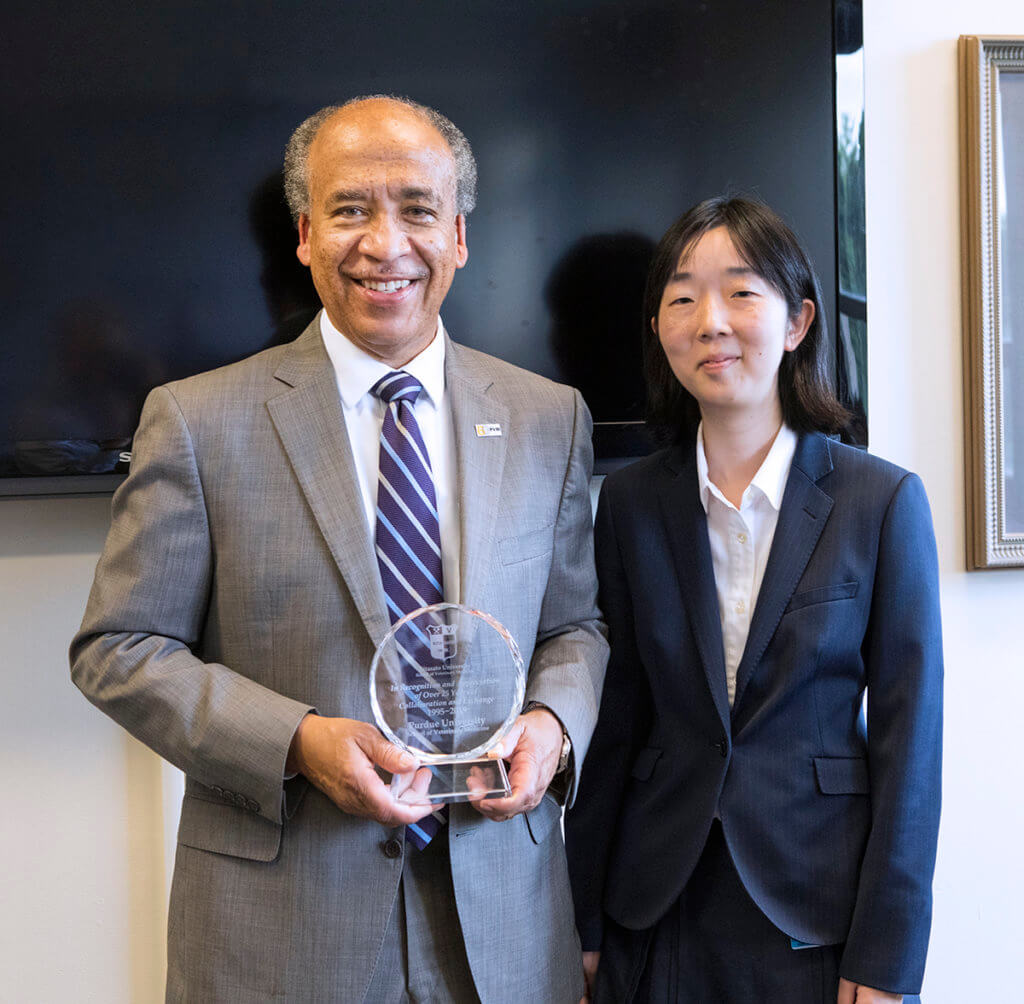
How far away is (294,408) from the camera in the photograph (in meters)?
1.41

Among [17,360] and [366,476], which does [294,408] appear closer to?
[366,476]

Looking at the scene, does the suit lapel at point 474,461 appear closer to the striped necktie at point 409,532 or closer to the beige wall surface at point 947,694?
the striped necktie at point 409,532

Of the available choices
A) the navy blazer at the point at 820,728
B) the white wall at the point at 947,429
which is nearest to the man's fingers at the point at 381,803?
the navy blazer at the point at 820,728

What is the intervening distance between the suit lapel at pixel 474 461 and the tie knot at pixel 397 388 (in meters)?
0.07

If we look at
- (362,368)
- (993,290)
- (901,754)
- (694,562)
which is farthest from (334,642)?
(993,290)

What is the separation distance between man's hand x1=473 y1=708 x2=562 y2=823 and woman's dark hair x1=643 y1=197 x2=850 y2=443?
1.92ft

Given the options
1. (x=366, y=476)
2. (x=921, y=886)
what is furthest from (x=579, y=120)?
(x=921, y=886)

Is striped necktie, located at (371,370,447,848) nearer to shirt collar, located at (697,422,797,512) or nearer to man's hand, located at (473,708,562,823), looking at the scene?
man's hand, located at (473,708,562,823)

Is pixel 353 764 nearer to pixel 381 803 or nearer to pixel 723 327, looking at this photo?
pixel 381 803

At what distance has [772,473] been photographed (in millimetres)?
1472

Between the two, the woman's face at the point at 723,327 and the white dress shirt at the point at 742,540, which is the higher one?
the woman's face at the point at 723,327

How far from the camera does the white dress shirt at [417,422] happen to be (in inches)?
55.2

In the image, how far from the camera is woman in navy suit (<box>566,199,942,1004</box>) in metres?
1.38

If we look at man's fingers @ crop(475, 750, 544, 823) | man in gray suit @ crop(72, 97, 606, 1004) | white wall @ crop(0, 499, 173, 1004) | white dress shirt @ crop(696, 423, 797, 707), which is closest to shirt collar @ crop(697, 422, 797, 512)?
white dress shirt @ crop(696, 423, 797, 707)
